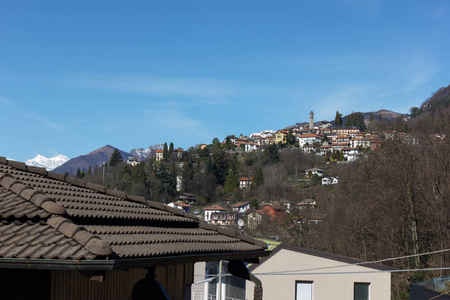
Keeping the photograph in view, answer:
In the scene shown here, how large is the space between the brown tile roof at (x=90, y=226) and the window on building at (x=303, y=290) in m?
11.7

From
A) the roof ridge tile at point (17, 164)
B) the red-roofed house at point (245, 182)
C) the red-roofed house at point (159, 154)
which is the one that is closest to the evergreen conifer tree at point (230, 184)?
the red-roofed house at point (245, 182)

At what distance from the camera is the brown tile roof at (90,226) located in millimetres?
3291

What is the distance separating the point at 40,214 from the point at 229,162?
132826 mm

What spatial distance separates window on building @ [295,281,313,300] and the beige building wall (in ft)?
0.46

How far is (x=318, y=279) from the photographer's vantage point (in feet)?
56.4

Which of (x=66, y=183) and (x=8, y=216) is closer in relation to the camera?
(x=8, y=216)

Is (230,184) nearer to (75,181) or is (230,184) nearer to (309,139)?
(309,139)

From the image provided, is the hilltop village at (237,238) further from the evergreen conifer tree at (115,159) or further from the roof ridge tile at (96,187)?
the evergreen conifer tree at (115,159)

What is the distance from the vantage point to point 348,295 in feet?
56.4

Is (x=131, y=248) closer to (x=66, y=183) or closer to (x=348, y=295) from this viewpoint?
(x=66, y=183)

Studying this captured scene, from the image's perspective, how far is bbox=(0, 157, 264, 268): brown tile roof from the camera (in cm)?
329

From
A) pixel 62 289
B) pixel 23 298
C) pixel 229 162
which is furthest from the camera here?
pixel 229 162

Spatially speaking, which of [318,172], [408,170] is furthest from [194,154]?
[408,170]

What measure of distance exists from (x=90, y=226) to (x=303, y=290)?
566 inches
